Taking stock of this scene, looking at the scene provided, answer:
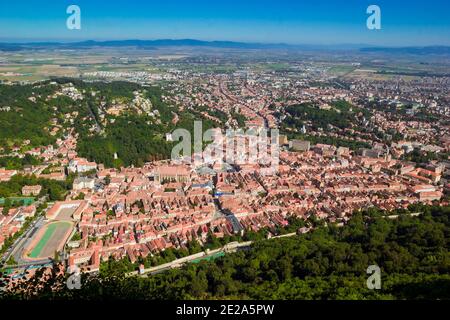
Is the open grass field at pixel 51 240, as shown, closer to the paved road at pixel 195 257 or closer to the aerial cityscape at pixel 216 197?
the aerial cityscape at pixel 216 197

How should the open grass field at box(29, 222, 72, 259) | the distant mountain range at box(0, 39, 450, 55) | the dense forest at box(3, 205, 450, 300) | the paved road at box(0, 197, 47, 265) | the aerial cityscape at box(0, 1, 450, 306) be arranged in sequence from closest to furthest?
the dense forest at box(3, 205, 450, 300) < the aerial cityscape at box(0, 1, 450, 306) < the paved road at box(0, 197, 47, 265) < the open grass field at box(29, 222, 72, 259) < the distant mountain range at box(0, 39, 450, 55)

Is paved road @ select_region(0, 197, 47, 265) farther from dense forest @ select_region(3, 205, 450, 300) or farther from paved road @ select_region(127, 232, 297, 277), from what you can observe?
dense forest @ select_region(3, 205, 450, 300)

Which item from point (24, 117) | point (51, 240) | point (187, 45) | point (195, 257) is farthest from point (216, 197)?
point (187, 45)

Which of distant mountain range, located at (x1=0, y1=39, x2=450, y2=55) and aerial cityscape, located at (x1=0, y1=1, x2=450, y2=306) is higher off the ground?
distant mountain range, located at (x1=0, y1=39, x2=450, y2=55)

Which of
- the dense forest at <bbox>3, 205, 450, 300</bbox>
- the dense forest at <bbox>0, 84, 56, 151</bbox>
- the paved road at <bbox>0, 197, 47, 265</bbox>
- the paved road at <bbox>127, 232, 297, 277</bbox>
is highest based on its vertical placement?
the dense forest at <bbox>0, 84, 56, 151</bbox>

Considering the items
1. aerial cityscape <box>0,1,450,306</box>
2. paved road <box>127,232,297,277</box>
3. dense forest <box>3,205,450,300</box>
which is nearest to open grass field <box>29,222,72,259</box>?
aerial cityscape <box>0,1,450,306</box>

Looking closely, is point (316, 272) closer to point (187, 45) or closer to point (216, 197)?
point (216, 197)

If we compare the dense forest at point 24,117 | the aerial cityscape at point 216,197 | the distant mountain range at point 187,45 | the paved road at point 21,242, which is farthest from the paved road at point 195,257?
the distant mountain range at point 187,45
